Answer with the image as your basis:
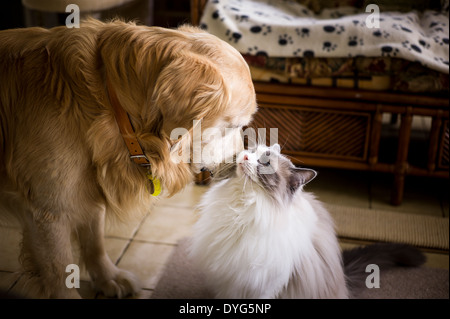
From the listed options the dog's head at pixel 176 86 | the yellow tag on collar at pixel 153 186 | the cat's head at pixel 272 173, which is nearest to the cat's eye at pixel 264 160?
the cat's head at pixel 272 173

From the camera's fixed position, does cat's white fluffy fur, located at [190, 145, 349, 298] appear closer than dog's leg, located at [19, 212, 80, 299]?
No

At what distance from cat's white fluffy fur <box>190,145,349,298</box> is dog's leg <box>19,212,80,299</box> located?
44 cm

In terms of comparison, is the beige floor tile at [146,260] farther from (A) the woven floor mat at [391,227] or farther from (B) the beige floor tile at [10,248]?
(A) the woven floor mat at [391,227]

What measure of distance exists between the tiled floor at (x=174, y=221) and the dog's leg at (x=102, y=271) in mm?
43

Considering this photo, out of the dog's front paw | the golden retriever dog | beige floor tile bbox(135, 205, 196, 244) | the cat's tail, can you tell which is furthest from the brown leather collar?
the cat's tail

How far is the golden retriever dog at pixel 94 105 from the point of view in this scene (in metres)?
1.08

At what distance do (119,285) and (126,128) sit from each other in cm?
75

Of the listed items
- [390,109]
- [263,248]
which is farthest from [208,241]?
[390,109]

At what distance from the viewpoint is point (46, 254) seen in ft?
4.25

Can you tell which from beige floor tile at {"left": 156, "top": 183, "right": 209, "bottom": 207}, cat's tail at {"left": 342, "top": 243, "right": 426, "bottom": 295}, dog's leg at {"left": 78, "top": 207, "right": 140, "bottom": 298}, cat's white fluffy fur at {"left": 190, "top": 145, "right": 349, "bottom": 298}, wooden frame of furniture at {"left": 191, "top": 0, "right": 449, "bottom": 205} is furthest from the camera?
beige floor tile at {"left": 156, "top": 183, "right": 209, "bottom": 207}

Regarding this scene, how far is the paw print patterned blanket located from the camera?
1972 millimetres

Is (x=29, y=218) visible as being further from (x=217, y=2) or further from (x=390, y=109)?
(x=390, y=109)

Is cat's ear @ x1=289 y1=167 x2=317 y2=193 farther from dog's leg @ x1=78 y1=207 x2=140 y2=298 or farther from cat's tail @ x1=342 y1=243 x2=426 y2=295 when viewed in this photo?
dog's leg @ x1=78 y1=207 x2=140 y2=298

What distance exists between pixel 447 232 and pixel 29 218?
5.77ft
